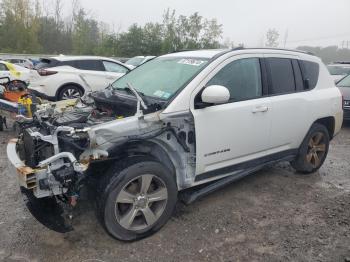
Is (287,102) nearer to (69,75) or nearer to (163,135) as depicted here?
(163,135)

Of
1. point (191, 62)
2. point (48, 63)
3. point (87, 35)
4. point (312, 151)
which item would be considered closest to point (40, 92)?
point (48, 63)

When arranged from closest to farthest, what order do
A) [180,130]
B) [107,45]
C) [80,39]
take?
[180,130] → [107,45] → [80,39]

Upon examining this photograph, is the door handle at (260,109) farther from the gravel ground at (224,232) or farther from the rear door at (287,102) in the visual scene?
the gravel ground at (224,232)

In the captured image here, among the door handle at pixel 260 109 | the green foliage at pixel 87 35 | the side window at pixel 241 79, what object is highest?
the green foliage at pixel 87 35

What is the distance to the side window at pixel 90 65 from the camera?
9758 mm

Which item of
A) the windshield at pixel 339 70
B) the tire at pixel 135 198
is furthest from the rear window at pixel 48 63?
the windshield at pixel 339 70

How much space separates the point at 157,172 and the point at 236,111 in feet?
3.83

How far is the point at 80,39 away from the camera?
38.1 metres

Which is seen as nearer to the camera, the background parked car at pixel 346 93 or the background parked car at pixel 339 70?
the background parked car at pixel 346 93

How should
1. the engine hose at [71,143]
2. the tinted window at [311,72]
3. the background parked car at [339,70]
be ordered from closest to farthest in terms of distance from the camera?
the engine hose at [71,143]
the tinted window at [311,72]
the background parked car at [339,70]

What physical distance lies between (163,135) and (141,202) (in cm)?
69

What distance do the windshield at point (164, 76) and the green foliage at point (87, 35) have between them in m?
22.0

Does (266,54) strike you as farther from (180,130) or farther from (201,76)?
(180,130)

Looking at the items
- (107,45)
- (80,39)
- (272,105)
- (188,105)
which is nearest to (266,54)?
(272,105)
